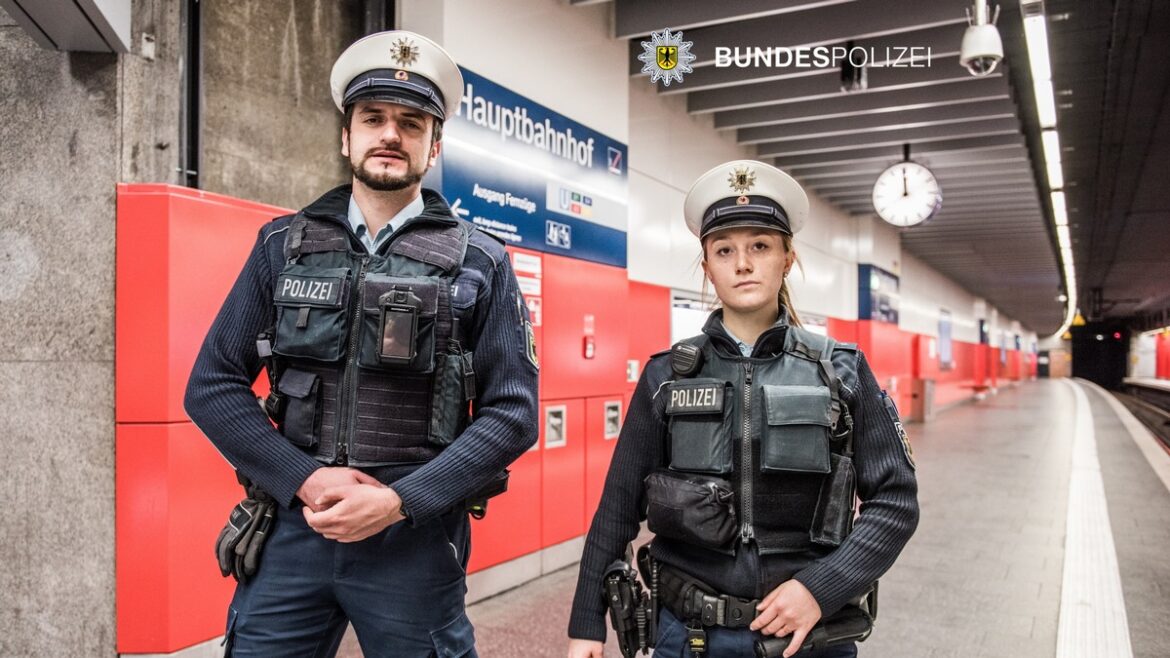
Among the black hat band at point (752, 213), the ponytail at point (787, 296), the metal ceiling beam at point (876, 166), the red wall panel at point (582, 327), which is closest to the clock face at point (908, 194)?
the metal ceiling beam at point (876, 166)

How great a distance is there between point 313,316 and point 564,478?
333cm

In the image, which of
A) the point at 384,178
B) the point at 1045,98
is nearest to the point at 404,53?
the point at 384,178

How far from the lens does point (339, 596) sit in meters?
1.49

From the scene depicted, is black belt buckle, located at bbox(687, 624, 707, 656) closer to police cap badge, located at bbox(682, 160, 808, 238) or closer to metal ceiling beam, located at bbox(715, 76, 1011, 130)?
police cap badge, located at bbox(682, 160, 808, 238)

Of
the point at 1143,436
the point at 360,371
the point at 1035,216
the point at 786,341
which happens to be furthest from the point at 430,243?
the point at 1143,436

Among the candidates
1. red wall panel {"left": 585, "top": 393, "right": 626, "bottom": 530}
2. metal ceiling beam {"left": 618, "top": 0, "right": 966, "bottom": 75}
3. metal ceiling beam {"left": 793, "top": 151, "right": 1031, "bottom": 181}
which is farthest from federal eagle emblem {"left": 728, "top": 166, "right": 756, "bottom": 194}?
metal ceiling beam {"left": 793, "top": 151, "right": 1031, "bottom": 181}

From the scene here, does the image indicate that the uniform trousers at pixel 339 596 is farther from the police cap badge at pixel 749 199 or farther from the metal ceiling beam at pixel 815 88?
the metal ceiling beam at pixel 815 88

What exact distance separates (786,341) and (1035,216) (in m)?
11.9

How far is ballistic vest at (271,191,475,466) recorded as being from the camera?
59.6 inches

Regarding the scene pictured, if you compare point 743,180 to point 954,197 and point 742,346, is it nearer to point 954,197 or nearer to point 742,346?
point 742,346

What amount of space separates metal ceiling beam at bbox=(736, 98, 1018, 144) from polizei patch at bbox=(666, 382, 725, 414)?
6223mm

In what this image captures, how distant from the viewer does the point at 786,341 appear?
59.4 inches

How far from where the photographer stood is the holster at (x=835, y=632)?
1340 mm

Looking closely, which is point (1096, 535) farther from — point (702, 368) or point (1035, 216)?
point (1035, 216)
